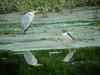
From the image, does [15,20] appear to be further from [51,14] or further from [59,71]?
[59,71]

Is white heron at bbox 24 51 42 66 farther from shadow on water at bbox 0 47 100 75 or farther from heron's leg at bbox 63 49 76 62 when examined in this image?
heron's leg at bbox 63 49 76 62

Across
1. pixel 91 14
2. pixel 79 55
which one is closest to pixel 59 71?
pixel 79 55

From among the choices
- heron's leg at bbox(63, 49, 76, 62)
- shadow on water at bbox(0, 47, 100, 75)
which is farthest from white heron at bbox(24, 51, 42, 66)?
heron's leg at bbox(63, 49, 76, 62)

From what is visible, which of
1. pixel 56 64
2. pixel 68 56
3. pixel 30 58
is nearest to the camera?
pixel 56 64

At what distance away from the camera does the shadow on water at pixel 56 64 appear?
20.7ft

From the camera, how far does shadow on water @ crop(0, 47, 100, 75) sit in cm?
632

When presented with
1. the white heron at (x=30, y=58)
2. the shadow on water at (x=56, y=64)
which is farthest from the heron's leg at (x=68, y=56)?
the white heron at (x=30, y=58)

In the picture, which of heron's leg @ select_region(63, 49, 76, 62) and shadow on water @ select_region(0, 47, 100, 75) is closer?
shadow on water @ select_region(0, 47, 100, 75)

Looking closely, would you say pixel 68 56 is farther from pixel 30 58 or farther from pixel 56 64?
pixel 30 58

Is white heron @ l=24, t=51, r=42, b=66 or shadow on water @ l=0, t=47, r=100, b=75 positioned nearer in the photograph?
shadow on water @ l=0, t=47, r=100, b=75

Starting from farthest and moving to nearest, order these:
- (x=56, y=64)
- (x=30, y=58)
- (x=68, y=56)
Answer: (x=30, y=58)
(x=68, y=56)
(x=56, y=64)

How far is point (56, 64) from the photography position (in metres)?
6.86

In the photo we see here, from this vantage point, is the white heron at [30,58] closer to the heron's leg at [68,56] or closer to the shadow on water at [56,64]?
the shadow on water at [56,64]

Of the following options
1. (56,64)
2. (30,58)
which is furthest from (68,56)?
(30,58)
